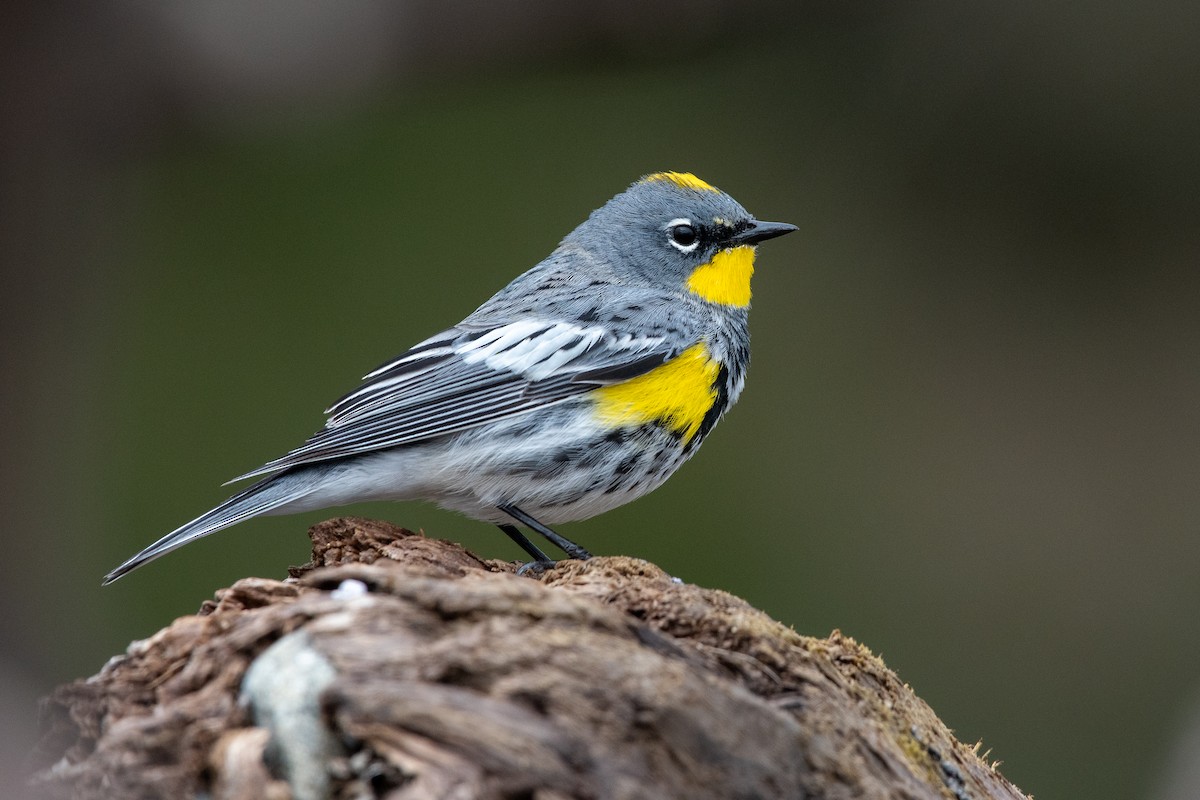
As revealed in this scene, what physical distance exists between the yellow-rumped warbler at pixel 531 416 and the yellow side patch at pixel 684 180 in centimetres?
75

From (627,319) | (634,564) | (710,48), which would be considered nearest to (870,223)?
(710,48)

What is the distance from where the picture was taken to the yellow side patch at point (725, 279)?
5.64 meters

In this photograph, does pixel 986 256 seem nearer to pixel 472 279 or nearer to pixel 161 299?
pixel 472 279

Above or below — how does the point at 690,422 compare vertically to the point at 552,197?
below

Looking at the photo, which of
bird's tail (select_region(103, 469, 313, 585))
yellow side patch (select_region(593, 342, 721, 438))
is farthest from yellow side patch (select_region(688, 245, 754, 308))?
bird's tail (select_region(103, 469, 313, 585))

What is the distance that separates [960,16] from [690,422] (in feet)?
13.2

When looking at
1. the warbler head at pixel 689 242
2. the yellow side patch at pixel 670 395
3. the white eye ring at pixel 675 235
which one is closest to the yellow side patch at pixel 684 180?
the warbler head at pixel 689 242

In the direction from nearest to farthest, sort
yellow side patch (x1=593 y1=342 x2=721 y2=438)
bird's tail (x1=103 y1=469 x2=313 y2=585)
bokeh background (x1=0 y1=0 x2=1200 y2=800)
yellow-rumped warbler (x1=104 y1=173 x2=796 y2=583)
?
1. bird's tail (x1=103 y1=469 x2=313 y2=585)
2. yellow-rumped warbler (x1=104 y1=173 x2=796 y2=583)
3. yellow side patch (x1=593 y1=342 x2=721 y2=438)
4. bokeh background (x1=0 y1=0 x2=1200 y2=800)

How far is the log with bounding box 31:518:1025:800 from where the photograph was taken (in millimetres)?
2297

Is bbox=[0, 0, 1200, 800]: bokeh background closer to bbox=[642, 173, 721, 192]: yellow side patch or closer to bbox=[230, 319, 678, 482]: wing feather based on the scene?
bbox=[642, 173, 721, 192]: yellow side patch

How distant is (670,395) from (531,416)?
0.58 metres

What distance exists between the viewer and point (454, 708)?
2.31 metres

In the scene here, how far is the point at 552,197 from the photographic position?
24.5 feet

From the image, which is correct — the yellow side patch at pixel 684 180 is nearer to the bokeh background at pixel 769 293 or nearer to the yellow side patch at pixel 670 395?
the bokeh background at pixel 769 293
